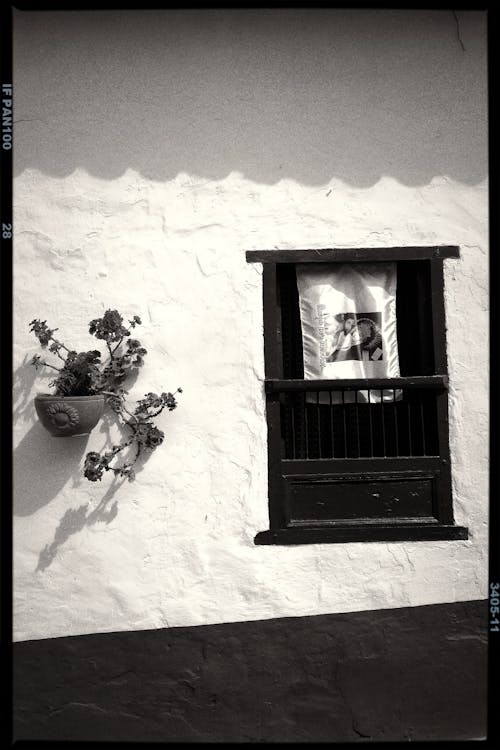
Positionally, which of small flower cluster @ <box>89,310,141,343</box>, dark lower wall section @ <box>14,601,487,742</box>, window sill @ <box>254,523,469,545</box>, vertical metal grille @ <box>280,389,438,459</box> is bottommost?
dark lower wall section @ <box>14,601,487,742</box>

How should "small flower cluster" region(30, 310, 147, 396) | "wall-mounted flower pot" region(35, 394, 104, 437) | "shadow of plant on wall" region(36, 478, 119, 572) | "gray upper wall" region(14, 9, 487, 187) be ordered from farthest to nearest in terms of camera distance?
"gray upper wall" region(14, 9, 487, 187)
"shadow of plant on wall" region(36, 478, 119, 572)
"small flower cluster" region(30, 310, 147, 396)
"wall-mounted flower pot" region(35, 394, 104, 437)

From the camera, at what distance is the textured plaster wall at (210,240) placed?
161 inches

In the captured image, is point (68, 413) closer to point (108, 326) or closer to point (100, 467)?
point (100, 467)

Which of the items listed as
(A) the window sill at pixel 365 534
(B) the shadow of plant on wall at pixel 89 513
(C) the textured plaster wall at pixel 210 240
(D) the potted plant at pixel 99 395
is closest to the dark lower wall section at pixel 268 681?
(C) the textured plaster wall at pixel 210 240

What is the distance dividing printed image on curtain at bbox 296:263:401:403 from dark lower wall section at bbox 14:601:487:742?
1.46 metres

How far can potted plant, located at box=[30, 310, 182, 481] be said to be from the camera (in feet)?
12.6

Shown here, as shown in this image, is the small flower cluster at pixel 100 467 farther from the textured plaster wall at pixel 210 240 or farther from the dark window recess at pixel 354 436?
the dark window recess at pixel 354 436

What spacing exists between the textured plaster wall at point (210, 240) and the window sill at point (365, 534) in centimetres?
6

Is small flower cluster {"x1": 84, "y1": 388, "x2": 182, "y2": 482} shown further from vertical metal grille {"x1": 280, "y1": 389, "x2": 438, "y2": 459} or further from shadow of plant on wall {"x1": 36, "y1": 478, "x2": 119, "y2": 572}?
vertical metal grille {"x1": 280, "y1": 389, "x2": 438, "y2": 459}

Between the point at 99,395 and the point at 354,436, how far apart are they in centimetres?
161

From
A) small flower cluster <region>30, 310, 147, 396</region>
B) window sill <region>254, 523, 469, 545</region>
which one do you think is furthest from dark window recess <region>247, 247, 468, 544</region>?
small flower cluster <region>30, 310, 147, 396</region>

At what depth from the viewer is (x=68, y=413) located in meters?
3.81

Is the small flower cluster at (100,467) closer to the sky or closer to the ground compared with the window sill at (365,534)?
closer to the sky

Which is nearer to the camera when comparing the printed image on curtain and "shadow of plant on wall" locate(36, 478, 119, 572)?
"shadow of plant on wall" locate(36, 478, 119, 572)
